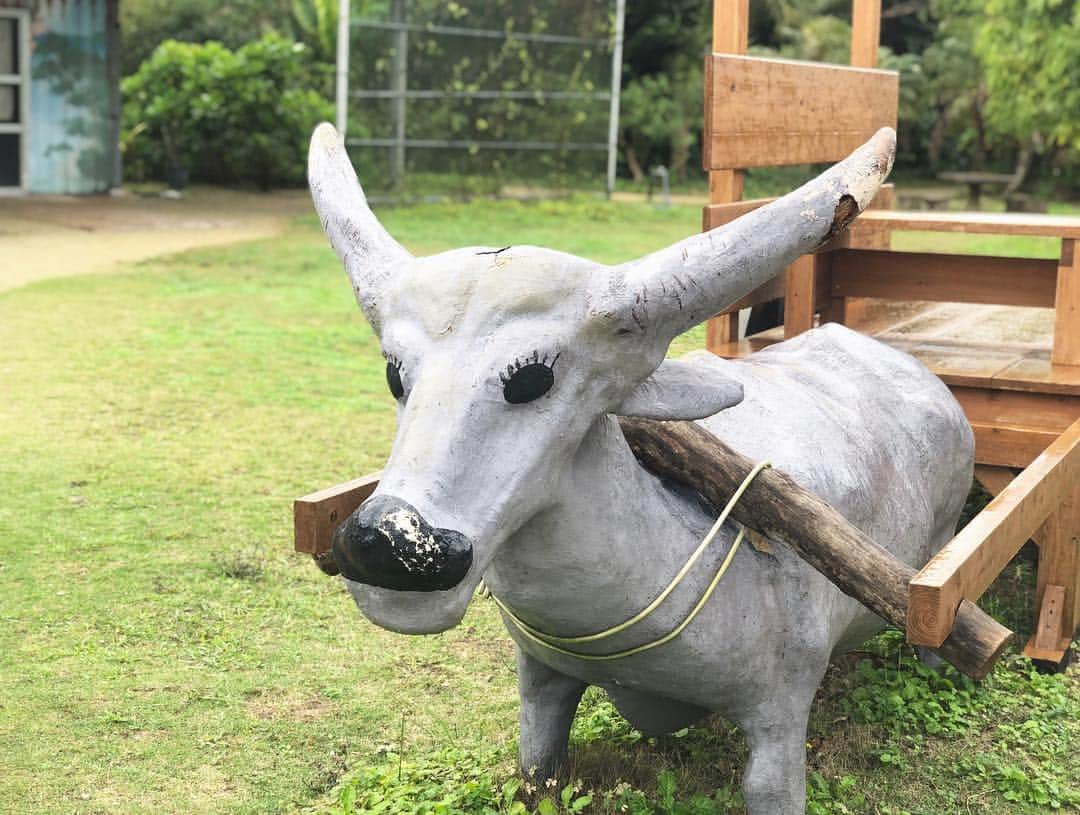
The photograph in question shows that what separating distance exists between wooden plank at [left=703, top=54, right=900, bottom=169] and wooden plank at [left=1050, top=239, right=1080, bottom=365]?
3.39 feet

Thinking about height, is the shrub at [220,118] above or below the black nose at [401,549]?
above

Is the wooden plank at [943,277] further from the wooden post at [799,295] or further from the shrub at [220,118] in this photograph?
the shrub at [220,118]

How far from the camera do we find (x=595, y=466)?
262 cm

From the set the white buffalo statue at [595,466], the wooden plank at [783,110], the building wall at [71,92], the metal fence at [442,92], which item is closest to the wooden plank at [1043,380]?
the wooden plank at [783,110]

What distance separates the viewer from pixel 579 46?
18.4 metres

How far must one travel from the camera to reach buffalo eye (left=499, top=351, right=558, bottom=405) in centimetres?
239

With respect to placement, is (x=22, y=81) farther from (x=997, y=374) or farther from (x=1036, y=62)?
(x=997, y=374)

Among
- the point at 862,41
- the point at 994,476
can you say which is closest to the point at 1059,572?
the point at 994,476

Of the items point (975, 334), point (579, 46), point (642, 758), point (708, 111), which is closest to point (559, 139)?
point (579, 46)

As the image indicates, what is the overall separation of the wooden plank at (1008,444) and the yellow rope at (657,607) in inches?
80.7

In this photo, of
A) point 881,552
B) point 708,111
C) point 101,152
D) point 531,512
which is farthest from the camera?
point 101,152

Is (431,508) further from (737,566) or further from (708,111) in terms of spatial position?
(708,111)

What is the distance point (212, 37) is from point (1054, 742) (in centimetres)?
2521

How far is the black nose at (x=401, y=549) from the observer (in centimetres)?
221
